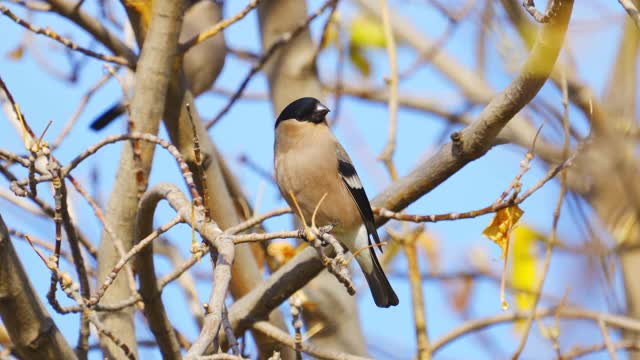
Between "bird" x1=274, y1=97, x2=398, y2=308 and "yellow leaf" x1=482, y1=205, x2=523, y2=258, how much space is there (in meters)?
0.84

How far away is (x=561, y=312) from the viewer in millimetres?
3225

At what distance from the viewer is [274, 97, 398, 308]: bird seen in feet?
12.2

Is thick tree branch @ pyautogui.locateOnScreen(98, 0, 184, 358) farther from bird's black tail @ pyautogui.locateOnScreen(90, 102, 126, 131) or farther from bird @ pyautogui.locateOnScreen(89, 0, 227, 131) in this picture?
bird's black tail @ pyautogui.locateOnScreen(90, 102, 126, 131)

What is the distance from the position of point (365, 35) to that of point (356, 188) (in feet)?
7.73

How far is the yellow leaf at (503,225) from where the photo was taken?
8.95ft

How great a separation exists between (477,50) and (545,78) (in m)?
2.14

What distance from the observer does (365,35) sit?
19.4 feet

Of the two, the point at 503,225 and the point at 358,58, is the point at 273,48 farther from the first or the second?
the point at 358,58

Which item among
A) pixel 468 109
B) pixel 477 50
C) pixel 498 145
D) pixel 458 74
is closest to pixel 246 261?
pixel 498 145

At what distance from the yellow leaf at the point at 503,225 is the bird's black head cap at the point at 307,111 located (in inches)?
53.9

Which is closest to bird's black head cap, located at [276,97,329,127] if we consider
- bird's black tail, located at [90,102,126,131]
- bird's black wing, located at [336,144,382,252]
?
bird's black wing, located at [336,144,382,252]

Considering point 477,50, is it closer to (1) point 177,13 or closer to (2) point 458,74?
(1) point 177,13

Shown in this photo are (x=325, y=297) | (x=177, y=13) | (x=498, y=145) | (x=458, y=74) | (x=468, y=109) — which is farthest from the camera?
(x=458, y=74)

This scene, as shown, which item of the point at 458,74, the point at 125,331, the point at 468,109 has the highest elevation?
the point at 458,74
